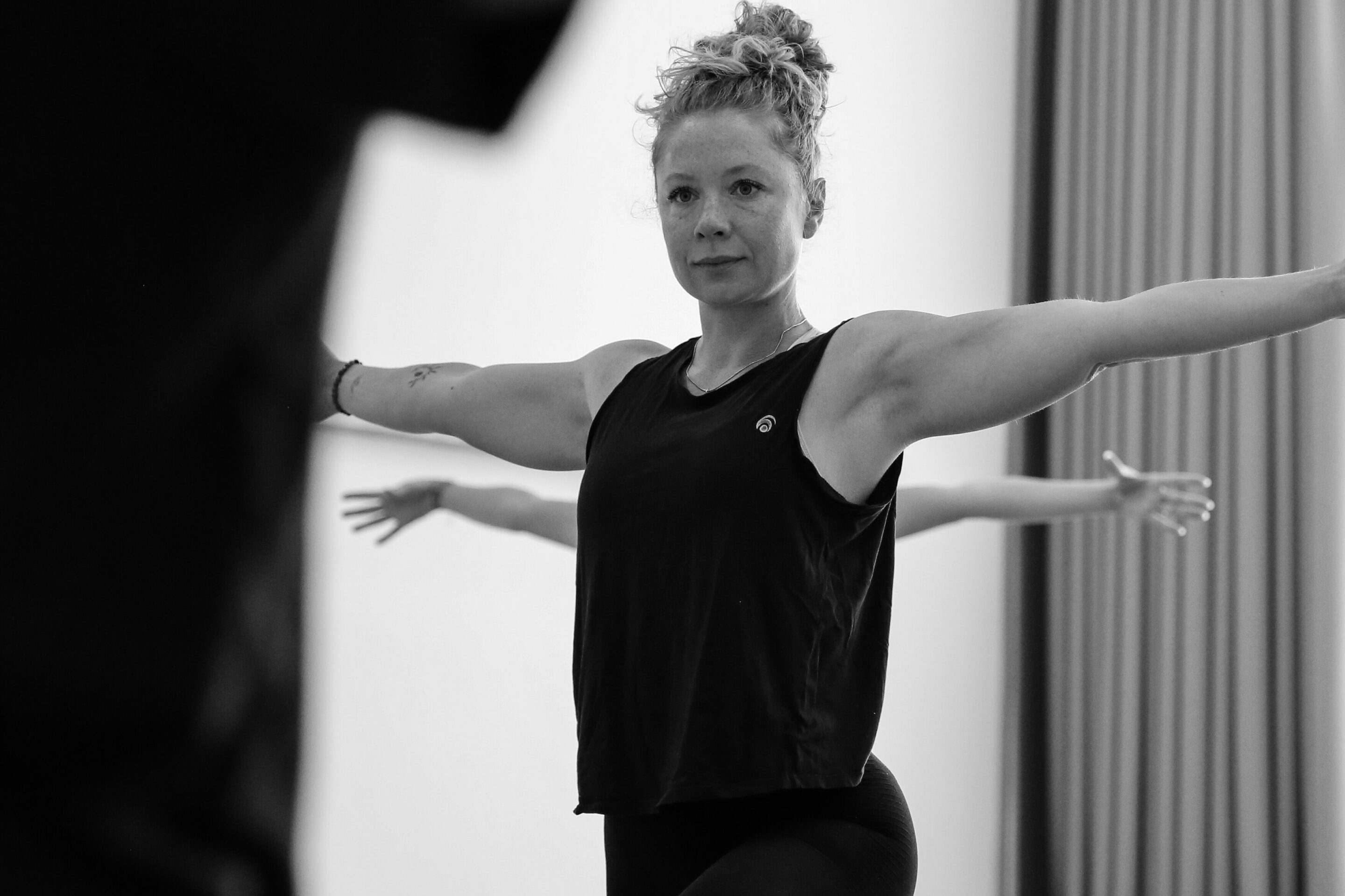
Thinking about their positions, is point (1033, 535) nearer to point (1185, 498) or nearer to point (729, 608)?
point (1185, 498)

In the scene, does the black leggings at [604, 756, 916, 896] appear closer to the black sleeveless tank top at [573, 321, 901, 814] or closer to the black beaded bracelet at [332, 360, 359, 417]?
the black sleeveless tank top at [573, 321, 901, 814]

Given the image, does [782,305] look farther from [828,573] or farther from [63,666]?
[63,666]

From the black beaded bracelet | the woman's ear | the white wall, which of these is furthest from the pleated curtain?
the black beaded bracelet

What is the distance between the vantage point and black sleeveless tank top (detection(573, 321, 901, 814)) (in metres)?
1.27

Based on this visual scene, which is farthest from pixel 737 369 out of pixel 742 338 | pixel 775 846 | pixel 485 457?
pixel 485 457

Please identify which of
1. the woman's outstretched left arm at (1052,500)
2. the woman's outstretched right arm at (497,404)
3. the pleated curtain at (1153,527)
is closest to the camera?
the woman's outstretched right arm at (497,404)

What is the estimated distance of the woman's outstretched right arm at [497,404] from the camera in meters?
1.58

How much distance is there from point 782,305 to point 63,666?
0.77 metres

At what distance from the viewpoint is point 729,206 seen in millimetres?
1384

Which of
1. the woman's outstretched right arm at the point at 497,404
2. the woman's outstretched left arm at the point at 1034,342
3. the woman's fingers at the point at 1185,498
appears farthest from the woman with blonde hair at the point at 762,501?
the woman's fingers at the point at 1185,498

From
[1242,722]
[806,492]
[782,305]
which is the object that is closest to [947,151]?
[1242,722]

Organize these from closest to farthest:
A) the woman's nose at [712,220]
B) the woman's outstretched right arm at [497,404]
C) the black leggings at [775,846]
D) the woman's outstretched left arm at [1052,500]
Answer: the black leggings at [775,846], the woman's nose at [712,220], the woman's outstretched right arm at [497,404], the woman's outstretched left arm at [1052,500]

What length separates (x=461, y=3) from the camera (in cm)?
168

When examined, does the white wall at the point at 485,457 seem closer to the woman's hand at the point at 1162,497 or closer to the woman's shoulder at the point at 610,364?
the woman's shoulder at the point at 610,364
